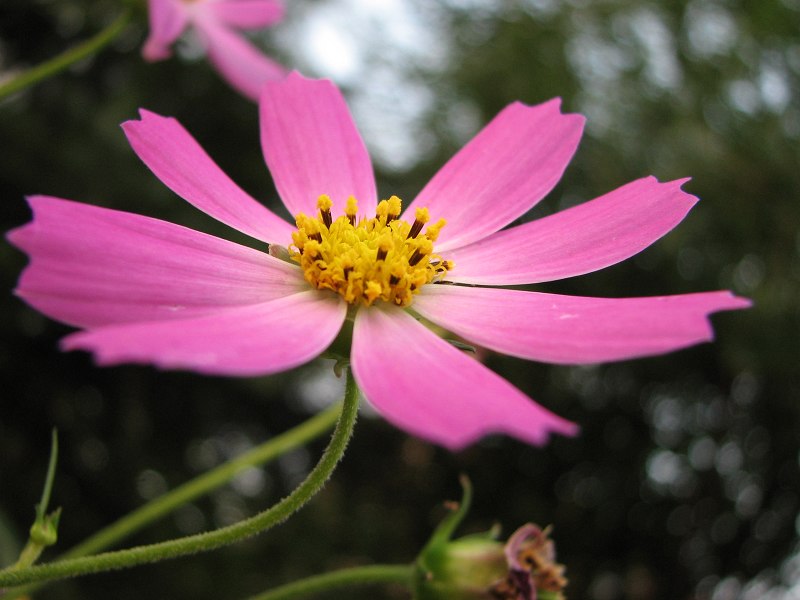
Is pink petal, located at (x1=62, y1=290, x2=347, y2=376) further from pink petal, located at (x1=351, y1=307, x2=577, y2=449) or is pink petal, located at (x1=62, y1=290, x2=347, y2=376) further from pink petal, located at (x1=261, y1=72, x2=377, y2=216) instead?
pink petal, located at (x1=261, y1=72, x2=377, y2=216)

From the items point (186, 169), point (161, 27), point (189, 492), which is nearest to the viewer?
point (186, 169)

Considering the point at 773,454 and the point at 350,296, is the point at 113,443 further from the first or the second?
the point at 773,454

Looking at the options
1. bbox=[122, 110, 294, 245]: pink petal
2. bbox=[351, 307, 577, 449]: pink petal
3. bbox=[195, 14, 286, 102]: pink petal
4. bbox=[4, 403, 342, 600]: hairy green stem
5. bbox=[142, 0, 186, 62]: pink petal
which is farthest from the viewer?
bbox=[195, 14, 286, 102]: pink petal

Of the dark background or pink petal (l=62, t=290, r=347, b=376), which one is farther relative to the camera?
the dark background

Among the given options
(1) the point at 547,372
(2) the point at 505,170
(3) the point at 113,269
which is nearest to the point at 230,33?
(2) the point at 505,170

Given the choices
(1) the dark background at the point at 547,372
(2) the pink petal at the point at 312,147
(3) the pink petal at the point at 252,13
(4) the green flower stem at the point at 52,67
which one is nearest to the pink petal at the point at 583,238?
(2) the pink petal at the point at 312,147

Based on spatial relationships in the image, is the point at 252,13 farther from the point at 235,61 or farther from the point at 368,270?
the point at 368,270

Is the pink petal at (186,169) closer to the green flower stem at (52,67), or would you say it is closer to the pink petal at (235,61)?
the green flower stem at (52,67)

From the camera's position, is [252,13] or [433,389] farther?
[252,13]

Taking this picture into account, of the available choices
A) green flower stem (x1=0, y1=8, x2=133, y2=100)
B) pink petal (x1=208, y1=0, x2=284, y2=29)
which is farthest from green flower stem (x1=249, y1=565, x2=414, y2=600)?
pink petal (x1=208, y1=0, x2=284, y2=29)
